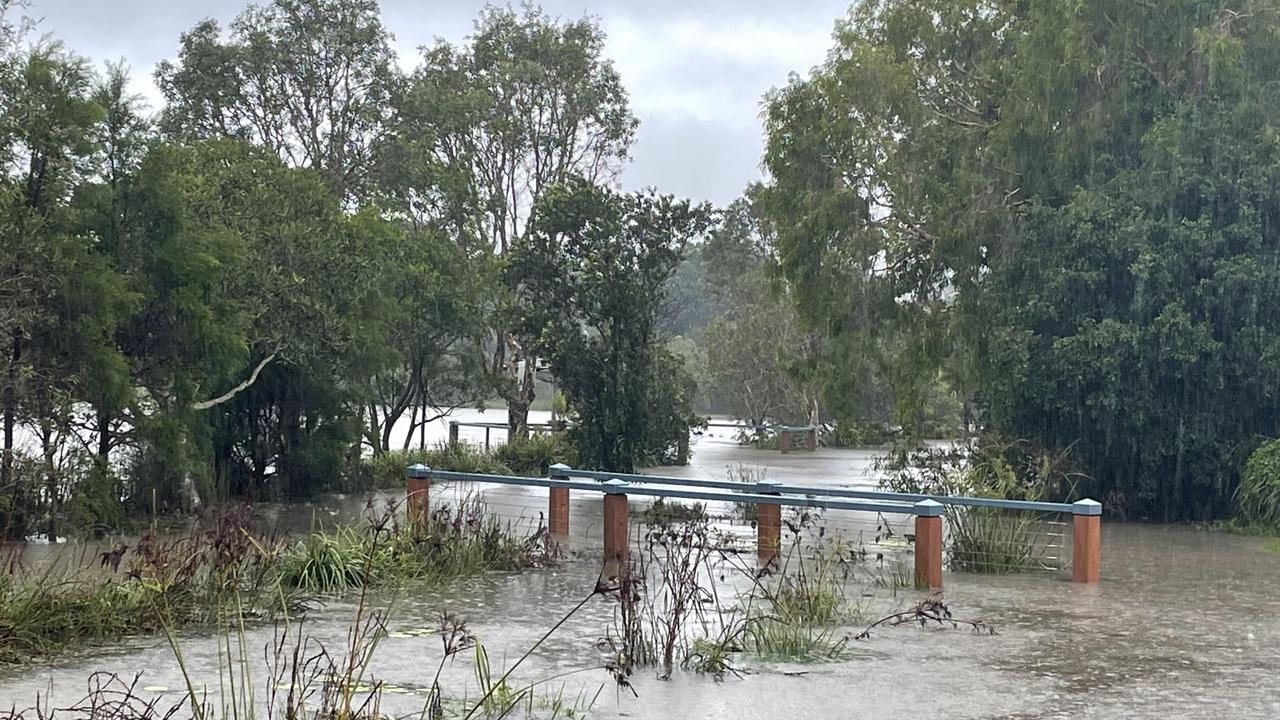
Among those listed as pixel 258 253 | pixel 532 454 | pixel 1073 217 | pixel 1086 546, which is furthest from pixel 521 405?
pixel 1086 546

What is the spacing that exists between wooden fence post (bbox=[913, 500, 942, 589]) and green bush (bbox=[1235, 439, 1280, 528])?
7.33m

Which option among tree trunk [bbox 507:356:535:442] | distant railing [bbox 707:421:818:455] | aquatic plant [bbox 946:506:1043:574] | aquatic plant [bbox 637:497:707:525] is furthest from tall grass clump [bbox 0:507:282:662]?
distant railing [bbox 707:421:818:455]

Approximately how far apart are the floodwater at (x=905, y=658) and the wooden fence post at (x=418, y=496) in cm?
88

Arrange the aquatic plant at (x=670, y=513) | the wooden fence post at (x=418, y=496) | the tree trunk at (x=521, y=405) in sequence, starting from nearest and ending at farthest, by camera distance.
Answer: the wooden fence post at (x=418, y=496) < the aquatic plant at (x=670, y=513) < the tree trunk at (x=521, y=405)

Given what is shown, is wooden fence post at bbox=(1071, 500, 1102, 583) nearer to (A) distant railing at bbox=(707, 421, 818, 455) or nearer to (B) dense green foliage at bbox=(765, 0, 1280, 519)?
(B) dense green foliage at bbox=(765, 0, 1280, 519)

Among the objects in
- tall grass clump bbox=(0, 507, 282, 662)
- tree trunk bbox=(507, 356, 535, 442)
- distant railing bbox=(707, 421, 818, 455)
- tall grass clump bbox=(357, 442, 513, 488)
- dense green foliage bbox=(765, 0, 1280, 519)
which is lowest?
tall grass clump bbox=(0, 507, 282, 662)

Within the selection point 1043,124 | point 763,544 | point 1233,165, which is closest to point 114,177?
point 763,544

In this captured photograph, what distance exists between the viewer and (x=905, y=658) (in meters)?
9.95

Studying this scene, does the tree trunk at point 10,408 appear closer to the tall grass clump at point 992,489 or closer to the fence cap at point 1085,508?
the tall grass clump at point 992,489

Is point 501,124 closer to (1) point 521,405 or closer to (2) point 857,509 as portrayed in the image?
(1) point 521,405

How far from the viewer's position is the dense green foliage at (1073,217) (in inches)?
771

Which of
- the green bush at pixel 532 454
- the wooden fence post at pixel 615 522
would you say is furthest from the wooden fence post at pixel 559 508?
the green bush at pixel 532 454

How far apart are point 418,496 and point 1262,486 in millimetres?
10647

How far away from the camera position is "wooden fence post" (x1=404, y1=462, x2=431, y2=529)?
13.9m
